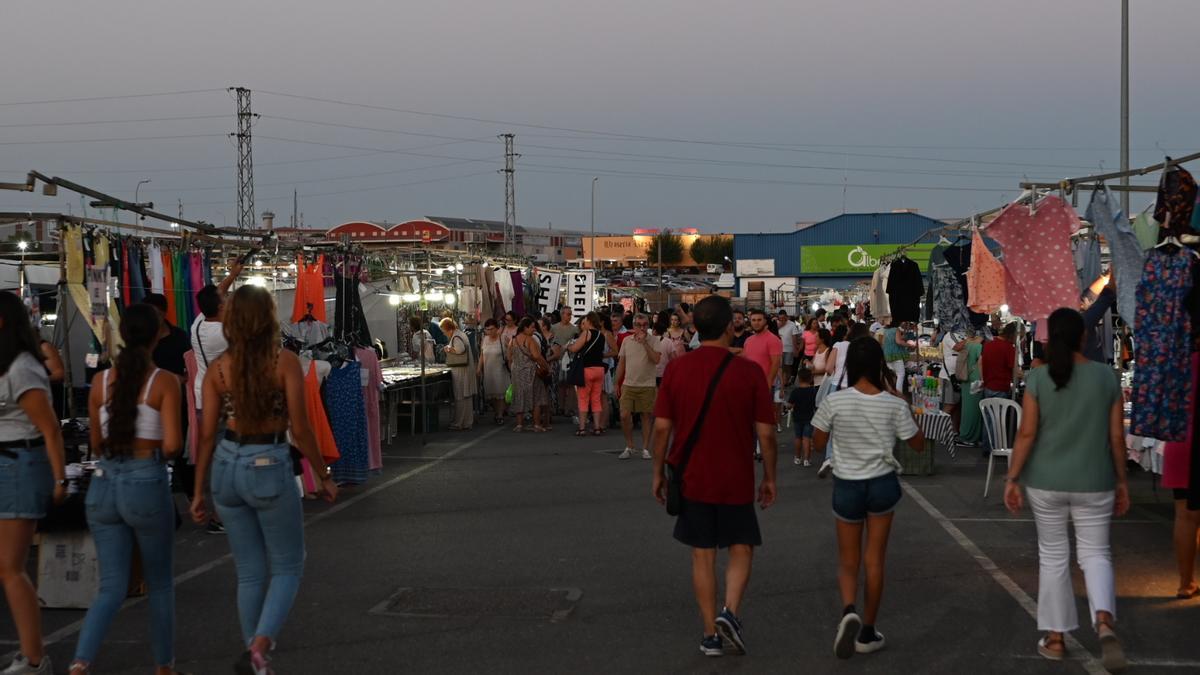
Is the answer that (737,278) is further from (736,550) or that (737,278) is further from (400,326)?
(736,550)

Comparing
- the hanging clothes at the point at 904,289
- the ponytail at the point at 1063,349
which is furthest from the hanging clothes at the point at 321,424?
the hanging clothes at the point at 904,289

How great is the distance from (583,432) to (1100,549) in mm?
12872

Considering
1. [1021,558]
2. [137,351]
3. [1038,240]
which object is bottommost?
[1021,558]

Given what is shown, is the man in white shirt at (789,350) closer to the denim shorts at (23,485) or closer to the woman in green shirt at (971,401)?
the woman in green shirt at (971,401)

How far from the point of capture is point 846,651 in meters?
6.14

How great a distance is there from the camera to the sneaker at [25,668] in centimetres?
570

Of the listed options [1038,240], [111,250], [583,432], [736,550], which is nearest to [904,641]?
[736,550]

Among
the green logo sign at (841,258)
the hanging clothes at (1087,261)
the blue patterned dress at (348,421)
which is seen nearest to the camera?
the hanging clothes at (1087,261)

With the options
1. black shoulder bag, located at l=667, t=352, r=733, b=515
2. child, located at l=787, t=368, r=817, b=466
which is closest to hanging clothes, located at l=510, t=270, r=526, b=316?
child, located at l=787, t=368, r=817, b=466

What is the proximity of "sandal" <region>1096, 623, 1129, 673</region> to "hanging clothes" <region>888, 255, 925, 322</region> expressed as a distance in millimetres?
12611

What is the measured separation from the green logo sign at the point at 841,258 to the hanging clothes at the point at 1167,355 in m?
64.4

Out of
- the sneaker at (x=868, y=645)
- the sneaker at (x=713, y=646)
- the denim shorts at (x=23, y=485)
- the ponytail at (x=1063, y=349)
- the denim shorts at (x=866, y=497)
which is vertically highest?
the ponytail at (x=1063, y=349)

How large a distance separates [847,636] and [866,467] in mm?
887

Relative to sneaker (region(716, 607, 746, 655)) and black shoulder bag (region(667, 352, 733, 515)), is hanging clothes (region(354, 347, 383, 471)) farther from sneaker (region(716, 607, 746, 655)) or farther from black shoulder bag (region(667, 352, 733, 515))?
sneaker (region(716, 607, 746, 655))
